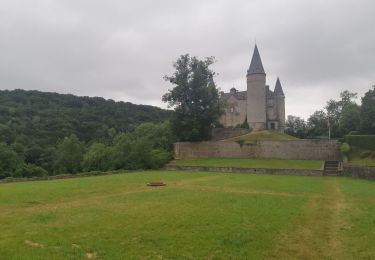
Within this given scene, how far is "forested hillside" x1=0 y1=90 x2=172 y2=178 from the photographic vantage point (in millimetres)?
62688

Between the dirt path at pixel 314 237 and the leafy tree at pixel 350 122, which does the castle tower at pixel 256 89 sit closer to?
the leafy tree at pixel 350 122

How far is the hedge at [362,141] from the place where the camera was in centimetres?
3760

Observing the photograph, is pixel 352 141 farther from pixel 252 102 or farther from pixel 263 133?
pixel 252 102

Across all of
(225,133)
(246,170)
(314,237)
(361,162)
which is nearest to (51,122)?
(225,133)

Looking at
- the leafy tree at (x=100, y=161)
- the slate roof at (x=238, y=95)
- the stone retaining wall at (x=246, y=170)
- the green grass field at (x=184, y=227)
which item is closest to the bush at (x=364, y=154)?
the stone retaining wall at (x=246, y=170)

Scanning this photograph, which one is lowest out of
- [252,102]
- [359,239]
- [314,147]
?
[359,239]

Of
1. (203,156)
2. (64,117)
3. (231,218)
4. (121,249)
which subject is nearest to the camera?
(121,249)

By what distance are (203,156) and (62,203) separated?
32.4 metres

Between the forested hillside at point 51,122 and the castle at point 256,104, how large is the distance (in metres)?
25.2

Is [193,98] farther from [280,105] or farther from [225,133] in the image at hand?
[280,105]

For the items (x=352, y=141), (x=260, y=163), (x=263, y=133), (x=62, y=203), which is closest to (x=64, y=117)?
(x=263, y=133)

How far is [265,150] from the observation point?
143 ft

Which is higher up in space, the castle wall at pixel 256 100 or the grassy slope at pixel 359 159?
the castle wall at pixel 256 100

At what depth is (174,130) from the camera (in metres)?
47.6
